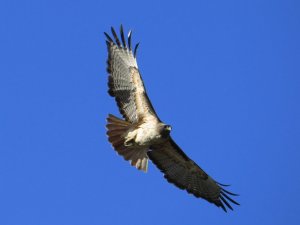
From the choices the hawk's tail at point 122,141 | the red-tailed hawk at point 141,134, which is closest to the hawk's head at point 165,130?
the red-tailed hawk at point 141,134

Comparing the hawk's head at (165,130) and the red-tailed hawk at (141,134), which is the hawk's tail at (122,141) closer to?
the red-tailed hawk at (141,134)

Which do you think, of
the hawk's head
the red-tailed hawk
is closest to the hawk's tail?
the red-tailed hawk

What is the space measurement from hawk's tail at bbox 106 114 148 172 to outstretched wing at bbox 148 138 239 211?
53cm

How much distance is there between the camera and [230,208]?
47.9ft

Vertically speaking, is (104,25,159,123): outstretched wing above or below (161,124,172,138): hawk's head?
above

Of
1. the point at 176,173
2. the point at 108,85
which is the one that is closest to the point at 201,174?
the point at 176,173

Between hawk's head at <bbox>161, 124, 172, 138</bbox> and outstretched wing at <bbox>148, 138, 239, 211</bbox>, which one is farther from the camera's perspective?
outstretched wing at <bbox>148, 138, 239, 211</bbox>

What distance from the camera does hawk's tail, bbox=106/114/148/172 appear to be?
1309 cm

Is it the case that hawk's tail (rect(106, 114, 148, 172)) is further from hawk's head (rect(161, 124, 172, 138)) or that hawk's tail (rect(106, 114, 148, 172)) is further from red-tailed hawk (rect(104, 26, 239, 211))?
hawk's head (rect(161, 124, 172, 138))

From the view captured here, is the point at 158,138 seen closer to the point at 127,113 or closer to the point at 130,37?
the point at 127,113

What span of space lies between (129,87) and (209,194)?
2884mm

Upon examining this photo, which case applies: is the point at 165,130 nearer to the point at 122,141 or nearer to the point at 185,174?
the point at 122,141

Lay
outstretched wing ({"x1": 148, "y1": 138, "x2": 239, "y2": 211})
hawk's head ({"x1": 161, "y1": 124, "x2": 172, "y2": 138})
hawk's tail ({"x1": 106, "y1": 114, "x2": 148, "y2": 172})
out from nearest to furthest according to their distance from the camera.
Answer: hawk's head ({"x1": 161, "y1": 124, "x2": 172, "y2": 138}), hawk's tail ({"x1": 106, "y1": 114, "x2": 148, "y2": 172}), outstretched wing ({"x1": 148, "y1": 138, "x2": 239, "y2": 211})

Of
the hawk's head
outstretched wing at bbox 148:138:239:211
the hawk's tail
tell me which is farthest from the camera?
outstretched wing at bbox 148:138:239:211
